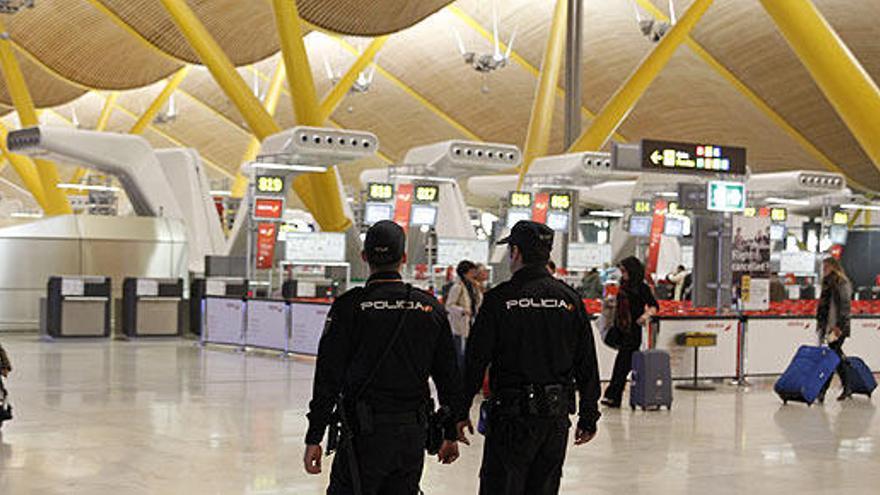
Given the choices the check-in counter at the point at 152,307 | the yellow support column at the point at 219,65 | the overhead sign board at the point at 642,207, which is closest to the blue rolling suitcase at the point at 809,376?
the check-in counter at the point at 152,307

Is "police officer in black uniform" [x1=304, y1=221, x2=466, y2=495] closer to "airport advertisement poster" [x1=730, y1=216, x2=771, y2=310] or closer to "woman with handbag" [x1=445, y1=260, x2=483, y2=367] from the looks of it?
"woman with handbag" [x1=445, y1=260, x2=483, y2=367]

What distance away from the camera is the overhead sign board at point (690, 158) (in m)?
18.0

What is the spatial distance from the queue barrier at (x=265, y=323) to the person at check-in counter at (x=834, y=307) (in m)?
7.18

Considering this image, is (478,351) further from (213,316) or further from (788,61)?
(788,61)

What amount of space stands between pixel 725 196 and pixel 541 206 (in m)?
14.3

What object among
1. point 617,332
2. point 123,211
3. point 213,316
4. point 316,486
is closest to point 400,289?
point 316,486

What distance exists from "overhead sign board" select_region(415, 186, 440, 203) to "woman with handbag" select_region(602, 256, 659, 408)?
15901 millimetres

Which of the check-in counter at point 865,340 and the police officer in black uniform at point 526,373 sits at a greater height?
the police officer in black uniform at point 526,373

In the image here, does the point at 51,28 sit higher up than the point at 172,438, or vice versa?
the point at 51,28

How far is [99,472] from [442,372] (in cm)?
492

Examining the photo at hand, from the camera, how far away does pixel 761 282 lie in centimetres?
1812

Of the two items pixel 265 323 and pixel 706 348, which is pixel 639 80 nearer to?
pixel 265 323

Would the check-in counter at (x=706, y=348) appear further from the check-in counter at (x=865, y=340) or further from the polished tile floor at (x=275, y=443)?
the check-in counter at (x=865, y=340)

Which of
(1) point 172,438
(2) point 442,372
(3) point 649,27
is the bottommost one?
(1) point 172,438
